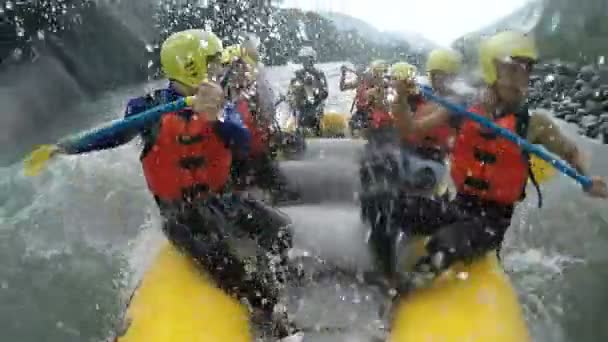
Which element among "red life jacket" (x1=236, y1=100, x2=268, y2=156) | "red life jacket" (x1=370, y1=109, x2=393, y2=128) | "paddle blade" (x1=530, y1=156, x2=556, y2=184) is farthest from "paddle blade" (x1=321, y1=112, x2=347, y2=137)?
"paddle blade" (x1=530, y1=156, x2=556, y2=184)

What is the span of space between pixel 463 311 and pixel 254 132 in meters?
2.43

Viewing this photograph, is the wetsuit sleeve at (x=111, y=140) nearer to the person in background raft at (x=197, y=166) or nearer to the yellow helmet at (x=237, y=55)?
the person in background raft at (x=197, y=166)

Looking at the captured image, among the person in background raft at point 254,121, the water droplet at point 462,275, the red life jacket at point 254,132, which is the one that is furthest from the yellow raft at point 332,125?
the water droplet at point 462,275

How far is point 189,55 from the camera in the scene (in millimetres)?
3383

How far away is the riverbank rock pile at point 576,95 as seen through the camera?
14469 millimetres

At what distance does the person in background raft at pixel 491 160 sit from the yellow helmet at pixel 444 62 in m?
1.44

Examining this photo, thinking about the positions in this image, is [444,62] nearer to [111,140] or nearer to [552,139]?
[552,139]

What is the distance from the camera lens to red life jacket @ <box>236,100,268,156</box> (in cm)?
481

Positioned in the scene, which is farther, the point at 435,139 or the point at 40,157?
the point at 435,139

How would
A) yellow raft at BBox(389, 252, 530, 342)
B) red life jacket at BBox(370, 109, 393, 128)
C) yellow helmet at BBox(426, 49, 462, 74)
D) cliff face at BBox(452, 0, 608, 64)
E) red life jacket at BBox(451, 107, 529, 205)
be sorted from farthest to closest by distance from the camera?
cliff face at BBox(452, 0, 608, 64), yellow helmet at BBox(426, 49, 462, 74), red life jacket at BBox(370, 109, 393, 128), red life jacket at BBox(451, 107, 529, 205), yellow raft at BBox(389, 252, 530, 342)

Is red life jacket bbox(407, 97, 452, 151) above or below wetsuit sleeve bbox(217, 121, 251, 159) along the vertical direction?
below

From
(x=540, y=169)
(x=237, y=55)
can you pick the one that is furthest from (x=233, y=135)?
(x=237, y=55)

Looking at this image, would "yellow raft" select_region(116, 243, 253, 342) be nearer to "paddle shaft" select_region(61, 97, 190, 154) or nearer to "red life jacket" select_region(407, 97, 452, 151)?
"paddle shaft" select_region(61, 97, 190, 154)

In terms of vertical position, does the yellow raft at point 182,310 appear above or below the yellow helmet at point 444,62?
below
